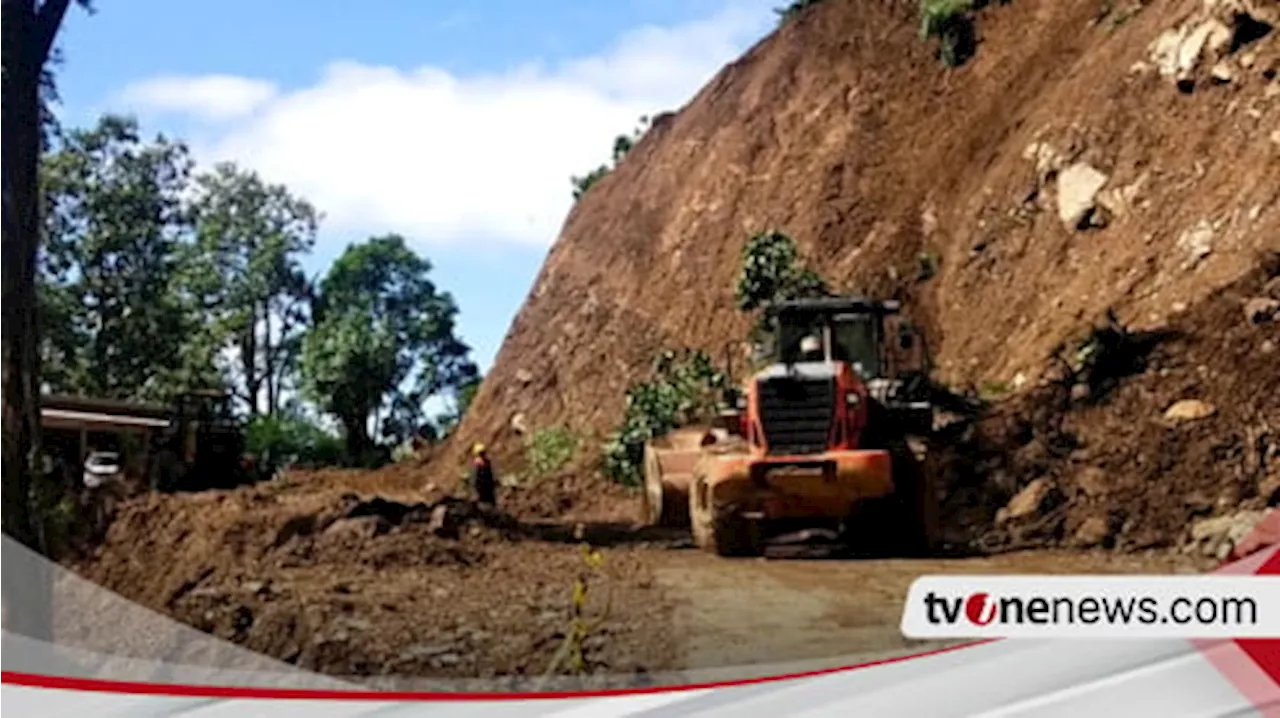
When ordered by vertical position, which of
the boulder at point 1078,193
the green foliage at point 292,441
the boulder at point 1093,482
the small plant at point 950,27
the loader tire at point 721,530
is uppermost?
the small plant at point 950,27

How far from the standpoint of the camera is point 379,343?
1.89m

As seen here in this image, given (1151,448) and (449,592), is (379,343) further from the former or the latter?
(1151,448)

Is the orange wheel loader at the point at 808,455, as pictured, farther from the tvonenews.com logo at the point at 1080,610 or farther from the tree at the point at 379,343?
the tree at the point at 379,343

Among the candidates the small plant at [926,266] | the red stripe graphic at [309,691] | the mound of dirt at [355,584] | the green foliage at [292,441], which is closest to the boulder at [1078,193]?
the small plant at [926,266]

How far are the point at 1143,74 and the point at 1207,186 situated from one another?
0.92 feet

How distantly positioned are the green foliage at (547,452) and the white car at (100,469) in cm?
52

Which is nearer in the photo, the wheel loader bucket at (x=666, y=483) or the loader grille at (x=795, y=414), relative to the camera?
the wheel loader bucket at (x=666, y=483)

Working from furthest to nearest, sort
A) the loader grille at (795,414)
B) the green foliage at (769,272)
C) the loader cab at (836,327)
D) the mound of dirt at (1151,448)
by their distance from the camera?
the loader grille at (795,414), the loader cab at (836,327), the green foliage at (769,272), the mound of dirt at (1151,448)

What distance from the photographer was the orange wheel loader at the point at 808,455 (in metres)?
2.28

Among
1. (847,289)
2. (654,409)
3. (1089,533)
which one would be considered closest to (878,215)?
(847,289)

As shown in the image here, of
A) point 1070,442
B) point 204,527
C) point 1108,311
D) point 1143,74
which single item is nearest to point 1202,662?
point 1070,442

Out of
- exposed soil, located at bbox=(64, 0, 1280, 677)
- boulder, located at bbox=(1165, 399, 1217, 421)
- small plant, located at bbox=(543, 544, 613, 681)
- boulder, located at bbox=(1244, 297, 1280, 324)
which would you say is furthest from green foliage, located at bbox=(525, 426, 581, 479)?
boulder, located at bbox=(1244, 297, 1280, 324)

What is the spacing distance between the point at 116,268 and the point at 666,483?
2.71 feet

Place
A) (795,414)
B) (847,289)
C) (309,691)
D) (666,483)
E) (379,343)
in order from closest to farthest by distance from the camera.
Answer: (379,343) < (309,691) < (666,483) < (847,289) < (795,414)
